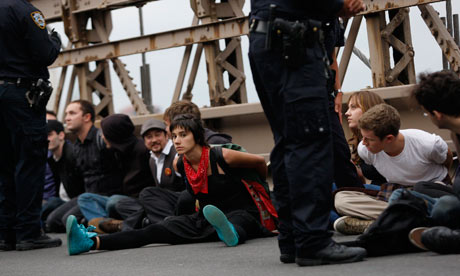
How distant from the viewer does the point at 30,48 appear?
19.7 ft

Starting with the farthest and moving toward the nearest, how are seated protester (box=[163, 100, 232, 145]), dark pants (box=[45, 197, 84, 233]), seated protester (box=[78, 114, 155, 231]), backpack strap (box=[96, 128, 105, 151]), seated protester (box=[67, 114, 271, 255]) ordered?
dark pants (box=[45, 197, 84, 233])
backpack strap (box=[96, 128, 105, 151])
seated protester (box=[78, 114, 155, 231])
seated protester (box=[163, 100, 232, 145])
seated protester (box=[67, 114, 271, 255])

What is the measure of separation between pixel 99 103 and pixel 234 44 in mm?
2257

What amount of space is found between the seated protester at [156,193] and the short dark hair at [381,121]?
1969 mm

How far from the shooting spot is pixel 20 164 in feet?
20.3

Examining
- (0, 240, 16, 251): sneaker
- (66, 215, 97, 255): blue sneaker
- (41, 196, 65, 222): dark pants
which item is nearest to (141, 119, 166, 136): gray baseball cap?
(0, 240, 16, 251): sneaker

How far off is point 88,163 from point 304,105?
4.39 m

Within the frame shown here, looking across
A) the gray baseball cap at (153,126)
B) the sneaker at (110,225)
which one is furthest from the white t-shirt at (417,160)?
the sneaker at (110,225)

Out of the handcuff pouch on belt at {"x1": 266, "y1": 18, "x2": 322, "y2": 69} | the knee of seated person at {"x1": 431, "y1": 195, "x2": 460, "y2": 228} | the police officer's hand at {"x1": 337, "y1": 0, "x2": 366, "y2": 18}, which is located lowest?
the knee of seated person at {"x1": 431, "y1": 195, "x2": 460, "y2": 228}

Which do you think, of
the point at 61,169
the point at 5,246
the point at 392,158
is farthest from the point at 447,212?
the point at 61,169

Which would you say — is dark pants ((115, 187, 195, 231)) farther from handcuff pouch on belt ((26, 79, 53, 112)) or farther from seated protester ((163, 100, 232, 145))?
handcuff pouch on belt ((26, 79, 53, 112))

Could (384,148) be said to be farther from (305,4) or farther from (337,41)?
(305,4)

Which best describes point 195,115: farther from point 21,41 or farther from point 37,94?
point 21,41

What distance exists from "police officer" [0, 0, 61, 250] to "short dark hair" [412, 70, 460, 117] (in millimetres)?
2964

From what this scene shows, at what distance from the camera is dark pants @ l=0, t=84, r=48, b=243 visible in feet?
19.9
